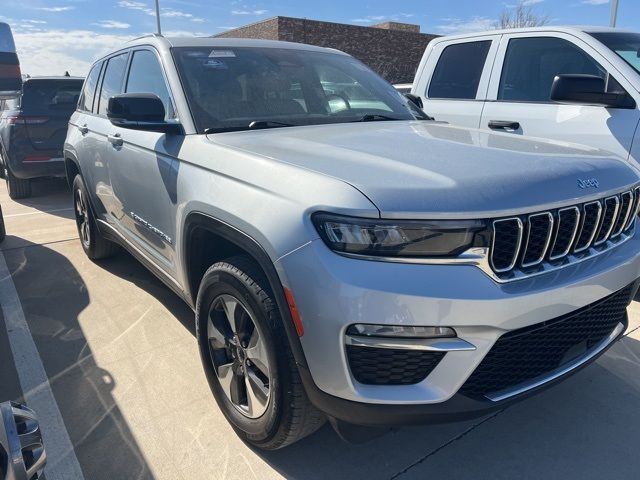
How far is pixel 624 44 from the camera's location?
4.28m

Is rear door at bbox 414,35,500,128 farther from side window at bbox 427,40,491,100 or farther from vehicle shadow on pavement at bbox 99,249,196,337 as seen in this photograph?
vehicle shadow on pavement at bbox 99,249,196,337

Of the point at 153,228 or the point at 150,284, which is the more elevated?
the point at 153,228

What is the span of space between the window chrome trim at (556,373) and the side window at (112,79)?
3371mm

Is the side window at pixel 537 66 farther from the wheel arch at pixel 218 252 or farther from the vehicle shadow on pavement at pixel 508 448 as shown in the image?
the wheel arch at pixel 218 252

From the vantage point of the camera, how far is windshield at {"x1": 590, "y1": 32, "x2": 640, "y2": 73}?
13.6 ft

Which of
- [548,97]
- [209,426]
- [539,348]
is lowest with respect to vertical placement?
[209,426]

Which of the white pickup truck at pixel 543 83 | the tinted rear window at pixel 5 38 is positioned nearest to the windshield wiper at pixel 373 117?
the white pickup truck at pixel 543 83

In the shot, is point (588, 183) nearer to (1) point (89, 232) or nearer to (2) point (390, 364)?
(2) point (390, 364)

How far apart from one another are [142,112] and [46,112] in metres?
6.00

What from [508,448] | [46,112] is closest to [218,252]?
[508,448]

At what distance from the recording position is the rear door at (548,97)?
396 cm

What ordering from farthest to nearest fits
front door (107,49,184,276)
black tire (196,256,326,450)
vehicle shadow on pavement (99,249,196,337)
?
vehicle shadow on pavement (99,249,196,337) < front door (107,49,184,276) < black tire (196,256,326,450)

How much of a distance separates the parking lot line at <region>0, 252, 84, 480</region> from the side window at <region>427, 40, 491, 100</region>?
4195 mm

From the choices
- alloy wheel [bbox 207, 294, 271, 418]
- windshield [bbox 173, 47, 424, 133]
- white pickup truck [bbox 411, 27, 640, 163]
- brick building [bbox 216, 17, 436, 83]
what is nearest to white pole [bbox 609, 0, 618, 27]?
white pickup truck [bbox 411, 27, 640, 163]
